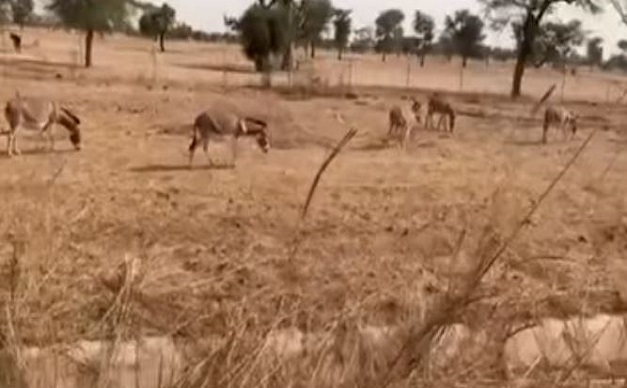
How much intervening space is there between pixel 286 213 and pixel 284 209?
46 cm

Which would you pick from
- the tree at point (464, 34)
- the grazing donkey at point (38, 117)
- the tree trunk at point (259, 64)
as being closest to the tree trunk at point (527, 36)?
the tree at point (464, 34)

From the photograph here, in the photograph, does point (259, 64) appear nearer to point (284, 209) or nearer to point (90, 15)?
point (90, 15)

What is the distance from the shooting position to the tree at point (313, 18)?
150 ft

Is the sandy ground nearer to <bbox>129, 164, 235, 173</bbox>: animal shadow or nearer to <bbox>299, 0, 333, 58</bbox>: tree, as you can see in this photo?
<bbox>129, 164, 235, 173</bbox>: animal shadow

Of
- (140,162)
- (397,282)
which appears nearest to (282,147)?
(140,162)

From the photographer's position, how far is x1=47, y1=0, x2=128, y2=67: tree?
31717mm

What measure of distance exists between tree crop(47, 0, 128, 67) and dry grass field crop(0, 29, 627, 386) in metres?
1.50

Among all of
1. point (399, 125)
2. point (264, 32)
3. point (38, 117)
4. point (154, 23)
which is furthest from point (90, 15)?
point (38, 117)

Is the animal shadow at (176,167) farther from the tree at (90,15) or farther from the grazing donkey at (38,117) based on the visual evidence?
the tree at (90,15)

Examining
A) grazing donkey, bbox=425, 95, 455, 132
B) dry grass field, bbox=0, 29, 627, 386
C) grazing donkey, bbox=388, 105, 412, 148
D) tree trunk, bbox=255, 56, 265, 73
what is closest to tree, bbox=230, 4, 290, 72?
tree trunk, bbox=255, 56, 265, 73

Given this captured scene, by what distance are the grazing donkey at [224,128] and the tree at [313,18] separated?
26.5m

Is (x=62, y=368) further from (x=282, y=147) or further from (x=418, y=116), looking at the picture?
(x=418, y=116)

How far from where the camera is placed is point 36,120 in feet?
55.4

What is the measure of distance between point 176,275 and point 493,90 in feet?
127
